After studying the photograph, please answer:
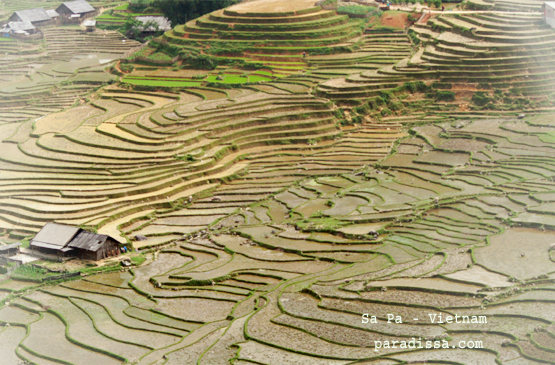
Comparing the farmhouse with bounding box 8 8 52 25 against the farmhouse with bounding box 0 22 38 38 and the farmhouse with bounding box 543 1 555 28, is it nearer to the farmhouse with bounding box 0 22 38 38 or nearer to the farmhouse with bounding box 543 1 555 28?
the farmhouse with bounding box 0 22 38 38

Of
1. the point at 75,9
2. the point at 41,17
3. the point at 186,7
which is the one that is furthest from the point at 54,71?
the point at 75,9

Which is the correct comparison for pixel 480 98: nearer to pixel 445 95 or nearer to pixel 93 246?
pixel 445 95

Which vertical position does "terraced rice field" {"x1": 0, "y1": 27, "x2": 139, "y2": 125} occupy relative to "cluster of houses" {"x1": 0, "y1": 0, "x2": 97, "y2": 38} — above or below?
below

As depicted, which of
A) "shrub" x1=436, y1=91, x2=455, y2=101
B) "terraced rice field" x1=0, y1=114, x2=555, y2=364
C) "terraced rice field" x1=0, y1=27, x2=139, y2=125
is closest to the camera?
"terraced rice field" x1=0, y1=114, x2=555, y2=364

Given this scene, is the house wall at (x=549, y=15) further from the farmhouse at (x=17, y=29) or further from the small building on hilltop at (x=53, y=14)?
the small building on hilltop at (x=53, y=14)

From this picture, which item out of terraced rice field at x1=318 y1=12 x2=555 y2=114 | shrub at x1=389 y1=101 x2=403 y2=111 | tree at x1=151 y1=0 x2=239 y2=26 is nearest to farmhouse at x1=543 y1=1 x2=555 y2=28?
terraced rice field at x1=318 y1=12 x2=555 y2=114

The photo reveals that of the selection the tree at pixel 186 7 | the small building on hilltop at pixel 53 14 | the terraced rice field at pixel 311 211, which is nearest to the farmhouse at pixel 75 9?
the small building on hilltop at pixel 53 14

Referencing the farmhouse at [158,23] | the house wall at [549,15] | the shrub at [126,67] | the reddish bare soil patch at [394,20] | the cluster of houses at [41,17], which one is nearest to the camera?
the house wall at [549,15]

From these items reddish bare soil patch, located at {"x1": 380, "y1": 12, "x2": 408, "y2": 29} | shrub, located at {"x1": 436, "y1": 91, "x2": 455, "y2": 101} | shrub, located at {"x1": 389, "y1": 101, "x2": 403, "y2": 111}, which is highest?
reddish bare soil patch, located at {"x1": 380, "y1": 12, "x2": 408, "y2": 29}
